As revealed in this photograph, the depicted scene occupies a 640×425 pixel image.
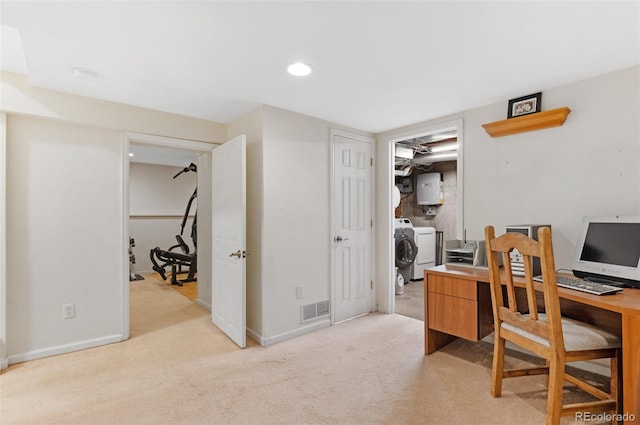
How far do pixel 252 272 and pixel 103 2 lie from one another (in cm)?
223

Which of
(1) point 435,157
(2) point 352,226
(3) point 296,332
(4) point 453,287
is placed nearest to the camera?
(4) point 453,287

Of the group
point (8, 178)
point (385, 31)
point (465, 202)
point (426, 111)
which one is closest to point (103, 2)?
point (385, 31)

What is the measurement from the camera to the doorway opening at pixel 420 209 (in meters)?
4.52

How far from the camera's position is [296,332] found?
303cm

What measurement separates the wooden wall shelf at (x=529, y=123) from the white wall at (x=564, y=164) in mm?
61

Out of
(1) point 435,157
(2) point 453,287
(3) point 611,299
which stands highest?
(1) point 435,157

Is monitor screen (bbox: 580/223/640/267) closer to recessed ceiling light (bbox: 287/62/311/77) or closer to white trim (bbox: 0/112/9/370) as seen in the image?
recessed ceiling light (bbox: 287/62/311/77)

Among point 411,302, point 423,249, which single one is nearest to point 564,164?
point 411,302

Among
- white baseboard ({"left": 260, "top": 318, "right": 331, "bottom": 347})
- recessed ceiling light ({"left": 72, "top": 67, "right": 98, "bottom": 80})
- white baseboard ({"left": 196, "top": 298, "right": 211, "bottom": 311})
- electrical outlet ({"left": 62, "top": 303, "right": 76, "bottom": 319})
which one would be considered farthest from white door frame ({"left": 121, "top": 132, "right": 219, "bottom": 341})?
white baseboard ({"left": 260, "top": 318, "right": 331, "bottom": 347})

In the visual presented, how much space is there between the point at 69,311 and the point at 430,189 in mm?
5411

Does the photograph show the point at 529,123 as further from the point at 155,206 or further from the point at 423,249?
the point at 155,206

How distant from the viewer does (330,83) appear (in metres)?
2.38

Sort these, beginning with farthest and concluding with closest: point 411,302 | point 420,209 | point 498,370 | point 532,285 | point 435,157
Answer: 1. point 420,209
2. point 435,157
3. point 411,302
4. point 498,370
5. point 532,285

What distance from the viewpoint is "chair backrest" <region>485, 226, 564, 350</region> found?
5.21 ft
